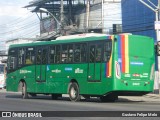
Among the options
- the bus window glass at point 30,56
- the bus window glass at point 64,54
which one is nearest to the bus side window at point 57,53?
the bus window glass at point 64,54

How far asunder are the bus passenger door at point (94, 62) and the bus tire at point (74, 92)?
1.24 metres

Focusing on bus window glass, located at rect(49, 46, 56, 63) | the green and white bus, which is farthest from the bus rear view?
bus window glass, located at rect(49, 46, 56, 63)

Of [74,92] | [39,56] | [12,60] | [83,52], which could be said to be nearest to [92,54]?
[83,52]

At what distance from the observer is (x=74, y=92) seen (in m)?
26.6

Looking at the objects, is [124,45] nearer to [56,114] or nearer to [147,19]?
[56,114]

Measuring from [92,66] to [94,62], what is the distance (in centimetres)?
25

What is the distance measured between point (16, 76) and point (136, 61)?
31.8ft

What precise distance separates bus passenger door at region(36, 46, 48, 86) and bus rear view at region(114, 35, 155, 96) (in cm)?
575

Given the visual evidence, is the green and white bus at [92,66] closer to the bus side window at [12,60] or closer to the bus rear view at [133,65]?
the bus rear view at [133,65]

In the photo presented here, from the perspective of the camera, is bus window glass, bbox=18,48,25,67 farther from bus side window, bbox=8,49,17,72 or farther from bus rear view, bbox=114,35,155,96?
bus rear view, bbox=114,35,155,96

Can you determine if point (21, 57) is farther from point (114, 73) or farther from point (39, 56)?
point (114, 73)

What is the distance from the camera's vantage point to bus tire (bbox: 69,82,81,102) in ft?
86.2

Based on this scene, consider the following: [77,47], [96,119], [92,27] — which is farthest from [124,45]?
[92,27]

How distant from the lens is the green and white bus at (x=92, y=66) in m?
24.3
